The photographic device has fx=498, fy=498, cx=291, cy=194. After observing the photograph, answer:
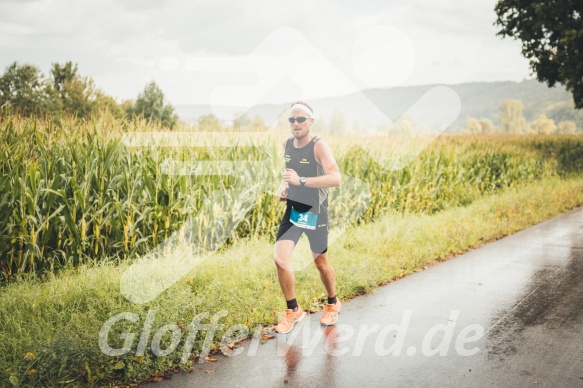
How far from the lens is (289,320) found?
5039 mm

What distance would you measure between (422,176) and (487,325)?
827 centimetres

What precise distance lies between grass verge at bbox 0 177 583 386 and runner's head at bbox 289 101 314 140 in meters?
1.94

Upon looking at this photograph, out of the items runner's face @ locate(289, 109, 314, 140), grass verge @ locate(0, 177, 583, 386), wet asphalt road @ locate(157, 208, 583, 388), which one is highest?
runner's face @ locate(289, 109, 314, 140)

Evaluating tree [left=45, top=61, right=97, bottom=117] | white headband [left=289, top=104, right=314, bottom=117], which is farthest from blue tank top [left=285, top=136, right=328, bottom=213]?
tree [left=45, top=61, right=97, bottom=117]

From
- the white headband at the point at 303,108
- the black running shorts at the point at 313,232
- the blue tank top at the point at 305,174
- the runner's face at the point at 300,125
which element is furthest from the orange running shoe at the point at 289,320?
the white headband at the point at 303,108

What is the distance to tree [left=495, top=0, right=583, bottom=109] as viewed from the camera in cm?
2477

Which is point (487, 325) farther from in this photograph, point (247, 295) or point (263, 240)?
point (263, 240)

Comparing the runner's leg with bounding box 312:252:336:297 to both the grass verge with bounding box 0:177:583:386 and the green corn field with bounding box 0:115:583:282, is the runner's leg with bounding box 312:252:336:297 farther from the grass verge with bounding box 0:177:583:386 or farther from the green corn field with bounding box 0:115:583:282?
the green corn field with bounding box 0:115:583:282

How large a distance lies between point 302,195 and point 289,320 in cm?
127

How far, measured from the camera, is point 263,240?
8477 millimetres

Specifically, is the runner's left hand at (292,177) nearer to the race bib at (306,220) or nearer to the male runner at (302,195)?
the male runner at (302,195)

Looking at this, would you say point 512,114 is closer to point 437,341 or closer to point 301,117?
point 437,341

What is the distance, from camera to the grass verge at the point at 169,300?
3902 millimetres

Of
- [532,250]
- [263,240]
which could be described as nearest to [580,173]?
[532,250]
